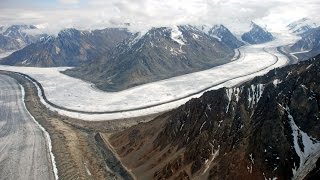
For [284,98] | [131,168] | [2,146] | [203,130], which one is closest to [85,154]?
[131,168]

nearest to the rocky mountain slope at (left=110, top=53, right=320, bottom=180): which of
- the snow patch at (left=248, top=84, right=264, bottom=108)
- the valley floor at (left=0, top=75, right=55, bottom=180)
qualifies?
the snow patch at (left=248, top=84, right=264, bottom=108)

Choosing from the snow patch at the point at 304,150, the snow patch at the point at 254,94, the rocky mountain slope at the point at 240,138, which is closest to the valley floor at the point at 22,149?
the rocky mountain slope at the point at 240,138

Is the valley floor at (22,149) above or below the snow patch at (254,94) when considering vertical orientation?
below

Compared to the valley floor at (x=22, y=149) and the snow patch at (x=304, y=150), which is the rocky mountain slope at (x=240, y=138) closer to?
the snow patch at (x=304, y=150)

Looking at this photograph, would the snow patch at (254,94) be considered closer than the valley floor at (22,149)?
Yes

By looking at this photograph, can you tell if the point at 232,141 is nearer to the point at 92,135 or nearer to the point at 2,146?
the point at 92,135

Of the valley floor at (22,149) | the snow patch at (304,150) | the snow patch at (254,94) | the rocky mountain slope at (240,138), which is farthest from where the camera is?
the valley floor at (22,149)

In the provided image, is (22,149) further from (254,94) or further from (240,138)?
(254,94)

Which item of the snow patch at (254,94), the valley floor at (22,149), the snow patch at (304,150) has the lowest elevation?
the valley floor at (22,149)

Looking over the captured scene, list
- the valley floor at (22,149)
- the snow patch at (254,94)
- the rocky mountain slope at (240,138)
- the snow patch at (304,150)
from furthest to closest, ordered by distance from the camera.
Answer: the valley floor at (22,149) < the snow patch at (254,94) < the rocky mountain slope at (240,138) < the snow patch at (304,150)
